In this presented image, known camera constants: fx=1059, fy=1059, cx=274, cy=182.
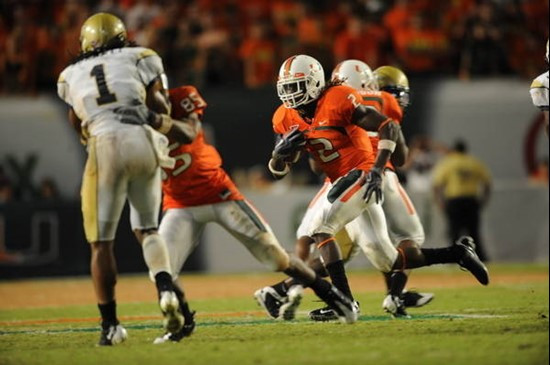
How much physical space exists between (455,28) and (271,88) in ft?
9.84

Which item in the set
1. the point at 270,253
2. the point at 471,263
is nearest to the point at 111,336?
the point at 270,253

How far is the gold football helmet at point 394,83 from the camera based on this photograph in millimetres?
8977

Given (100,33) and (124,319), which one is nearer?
(100,33)

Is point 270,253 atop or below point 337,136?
below

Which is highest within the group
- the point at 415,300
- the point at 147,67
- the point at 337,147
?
the point at 147,67

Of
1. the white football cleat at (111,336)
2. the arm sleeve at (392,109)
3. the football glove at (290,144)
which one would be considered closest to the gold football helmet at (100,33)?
the football glove at (290,144)

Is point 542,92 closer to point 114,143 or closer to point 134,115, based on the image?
point 134,115

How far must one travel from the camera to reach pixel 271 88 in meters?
15.9

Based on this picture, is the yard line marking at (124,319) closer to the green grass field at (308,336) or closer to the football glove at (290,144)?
the green grass field at (308,336)

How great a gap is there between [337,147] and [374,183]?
0.54 meters

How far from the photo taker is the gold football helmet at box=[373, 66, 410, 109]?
29.5 ft

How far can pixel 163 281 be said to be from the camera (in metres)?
6.62

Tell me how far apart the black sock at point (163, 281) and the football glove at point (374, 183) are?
1.56 m

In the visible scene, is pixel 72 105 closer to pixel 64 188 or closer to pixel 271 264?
pixel 271 264
